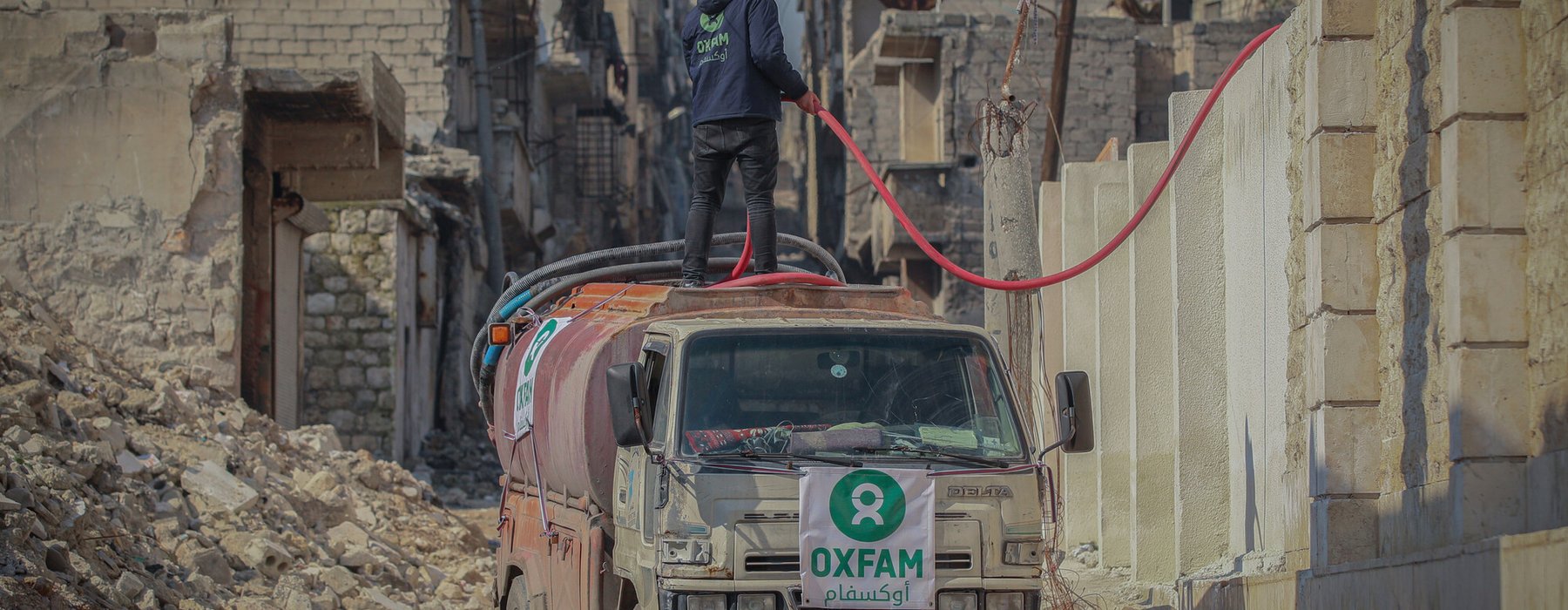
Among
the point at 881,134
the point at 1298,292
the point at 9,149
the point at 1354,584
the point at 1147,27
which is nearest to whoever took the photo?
the point at 1354,584

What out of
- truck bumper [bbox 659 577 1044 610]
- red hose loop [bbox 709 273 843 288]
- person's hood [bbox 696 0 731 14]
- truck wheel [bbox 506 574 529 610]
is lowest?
truck wheel [bbox 506 574 529 610]

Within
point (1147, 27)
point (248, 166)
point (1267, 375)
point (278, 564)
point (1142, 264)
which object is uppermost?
point (1147, 27)

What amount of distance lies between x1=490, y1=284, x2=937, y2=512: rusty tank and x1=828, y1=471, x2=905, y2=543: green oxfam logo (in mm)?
1135

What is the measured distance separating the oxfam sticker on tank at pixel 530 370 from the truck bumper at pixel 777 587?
2208 millimetres

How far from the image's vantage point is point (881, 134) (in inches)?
1107

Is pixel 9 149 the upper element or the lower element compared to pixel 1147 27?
lower

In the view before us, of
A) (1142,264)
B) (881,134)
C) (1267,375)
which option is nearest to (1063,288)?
(1142,264)

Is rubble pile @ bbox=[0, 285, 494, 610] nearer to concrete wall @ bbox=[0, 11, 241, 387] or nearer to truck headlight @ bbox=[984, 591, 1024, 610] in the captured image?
concrete wall @ bbox=[0, 11, 241, 387]

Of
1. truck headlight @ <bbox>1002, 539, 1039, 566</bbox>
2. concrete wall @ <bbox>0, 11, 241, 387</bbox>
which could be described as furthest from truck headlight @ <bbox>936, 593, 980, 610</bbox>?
concrete wall @ <bbox>0, 11, 241, 387</bbox>

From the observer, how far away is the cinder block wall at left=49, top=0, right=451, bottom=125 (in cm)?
2486

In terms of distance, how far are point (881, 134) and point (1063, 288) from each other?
16.5 meters

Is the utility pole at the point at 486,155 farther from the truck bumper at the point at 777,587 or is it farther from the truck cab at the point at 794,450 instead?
the truck bumper at the point at 777,587

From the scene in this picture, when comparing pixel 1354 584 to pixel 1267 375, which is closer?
pixel 1354 584

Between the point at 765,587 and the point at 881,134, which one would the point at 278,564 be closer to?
the point at 765,587
